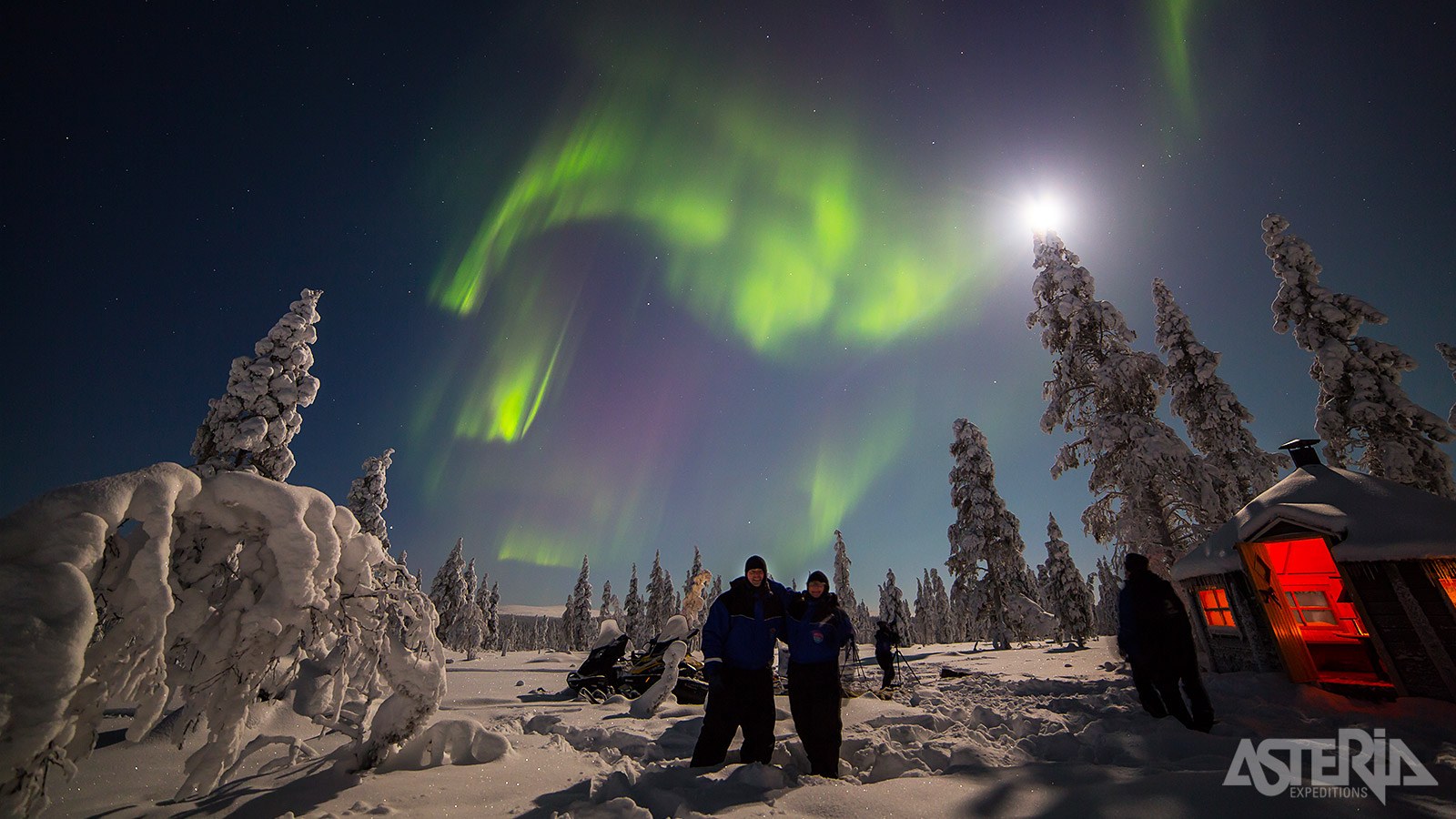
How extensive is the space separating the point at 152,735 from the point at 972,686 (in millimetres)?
13304

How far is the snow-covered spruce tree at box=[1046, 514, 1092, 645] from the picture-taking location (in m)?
29.9

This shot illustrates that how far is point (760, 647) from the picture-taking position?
5.19 m

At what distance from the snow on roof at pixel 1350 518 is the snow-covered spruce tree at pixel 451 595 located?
51594 millimetres

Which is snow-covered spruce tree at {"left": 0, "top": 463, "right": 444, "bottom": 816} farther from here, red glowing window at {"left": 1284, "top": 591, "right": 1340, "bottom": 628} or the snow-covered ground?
red glowing window at {"left": 1284, "top": 591, "right": 1340, "bottom": 628}

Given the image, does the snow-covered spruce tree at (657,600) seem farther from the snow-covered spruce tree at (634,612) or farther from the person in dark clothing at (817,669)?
the person in dark clothing at (817,669)

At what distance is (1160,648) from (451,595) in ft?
176

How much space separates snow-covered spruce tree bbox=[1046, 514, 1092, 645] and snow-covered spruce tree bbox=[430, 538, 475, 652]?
4746 centimetres

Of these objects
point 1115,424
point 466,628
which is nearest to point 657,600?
point 466,628

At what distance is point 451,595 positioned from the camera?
47562 mm

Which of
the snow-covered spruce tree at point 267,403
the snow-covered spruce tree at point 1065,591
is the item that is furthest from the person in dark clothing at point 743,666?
the snow-covered spruce tree at point 1065,591

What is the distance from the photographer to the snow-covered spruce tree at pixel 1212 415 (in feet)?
53.2

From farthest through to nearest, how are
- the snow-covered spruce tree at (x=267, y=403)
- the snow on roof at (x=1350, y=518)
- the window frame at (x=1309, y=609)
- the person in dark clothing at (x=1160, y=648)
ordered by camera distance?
the snow-covered spruce tree at (x=267, y=403) → the window frame at (x=1309, y=609) → the snow on roof at (x=1350, y=518) → the person in dark clothing at (x=1160, y=648)

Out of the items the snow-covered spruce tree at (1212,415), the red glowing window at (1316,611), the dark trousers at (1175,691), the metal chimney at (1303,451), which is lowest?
the dark trousers at (1175,691)

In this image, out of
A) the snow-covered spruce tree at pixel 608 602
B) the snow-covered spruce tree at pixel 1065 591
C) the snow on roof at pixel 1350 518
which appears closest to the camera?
the snow on roof at pixel 1350 518
